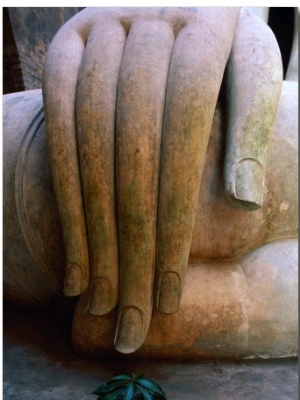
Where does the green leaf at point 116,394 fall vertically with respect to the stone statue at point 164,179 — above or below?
below

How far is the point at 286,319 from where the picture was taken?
1.36 m

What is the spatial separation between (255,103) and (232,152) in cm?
17

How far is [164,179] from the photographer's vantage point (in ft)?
3.88

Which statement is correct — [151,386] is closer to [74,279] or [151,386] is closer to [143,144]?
[74,279]

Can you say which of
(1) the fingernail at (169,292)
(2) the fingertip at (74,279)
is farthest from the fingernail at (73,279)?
(1) the fingernail at (169,292)

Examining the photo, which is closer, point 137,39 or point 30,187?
point 137,39

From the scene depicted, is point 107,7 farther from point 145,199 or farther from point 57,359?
point 57,359

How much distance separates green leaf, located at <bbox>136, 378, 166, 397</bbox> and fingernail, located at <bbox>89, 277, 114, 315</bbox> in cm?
22

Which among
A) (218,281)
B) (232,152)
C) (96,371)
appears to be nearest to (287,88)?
(232,152)

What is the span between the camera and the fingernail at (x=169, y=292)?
4.08 feet

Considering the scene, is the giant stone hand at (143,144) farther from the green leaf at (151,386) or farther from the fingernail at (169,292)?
the green leaf at (151,386)

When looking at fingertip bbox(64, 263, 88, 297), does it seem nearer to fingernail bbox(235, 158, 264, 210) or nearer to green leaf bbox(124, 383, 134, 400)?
green leaf bbox(124, 383, 134, 400)

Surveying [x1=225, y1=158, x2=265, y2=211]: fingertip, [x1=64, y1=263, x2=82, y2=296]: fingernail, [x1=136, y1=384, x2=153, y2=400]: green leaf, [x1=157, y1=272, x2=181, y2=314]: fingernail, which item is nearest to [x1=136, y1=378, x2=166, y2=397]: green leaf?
[x1=136, y1=384, x2=153, y2=400]: green leaf

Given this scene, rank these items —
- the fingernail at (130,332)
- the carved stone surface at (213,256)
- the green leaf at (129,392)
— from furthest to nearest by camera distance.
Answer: the carved stone surface at (213,256) < the fingernail at (130,332) < the green leaf at (129,392)
